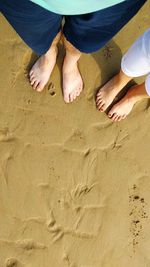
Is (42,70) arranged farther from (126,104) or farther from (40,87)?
(126,104)

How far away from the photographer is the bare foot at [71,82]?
2.09 meters

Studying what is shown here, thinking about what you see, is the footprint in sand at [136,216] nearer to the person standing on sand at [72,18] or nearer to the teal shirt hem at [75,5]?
the person standing on sand at [72,18]

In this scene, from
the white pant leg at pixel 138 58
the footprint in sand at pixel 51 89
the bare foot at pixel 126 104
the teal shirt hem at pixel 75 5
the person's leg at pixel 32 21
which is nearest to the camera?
the teal shirt hem at pixel 75 5

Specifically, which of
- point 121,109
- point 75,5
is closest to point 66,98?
point 121,109

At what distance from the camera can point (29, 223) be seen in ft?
6.77

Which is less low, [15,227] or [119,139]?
[119,139]

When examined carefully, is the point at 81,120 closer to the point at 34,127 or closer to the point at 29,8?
the point at 34,127

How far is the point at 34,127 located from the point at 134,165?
597 mm

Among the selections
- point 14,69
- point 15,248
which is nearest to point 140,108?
point 14,69

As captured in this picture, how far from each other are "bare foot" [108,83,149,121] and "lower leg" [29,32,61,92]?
41 centimetres

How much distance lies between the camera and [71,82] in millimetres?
2096

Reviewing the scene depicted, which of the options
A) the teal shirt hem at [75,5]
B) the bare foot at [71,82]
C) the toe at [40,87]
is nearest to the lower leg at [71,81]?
the bare foot at [71,82]

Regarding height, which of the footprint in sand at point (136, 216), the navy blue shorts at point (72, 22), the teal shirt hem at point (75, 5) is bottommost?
the footprint in sand at point (136, 216)

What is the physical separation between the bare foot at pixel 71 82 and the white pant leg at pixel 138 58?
1.31 feet
